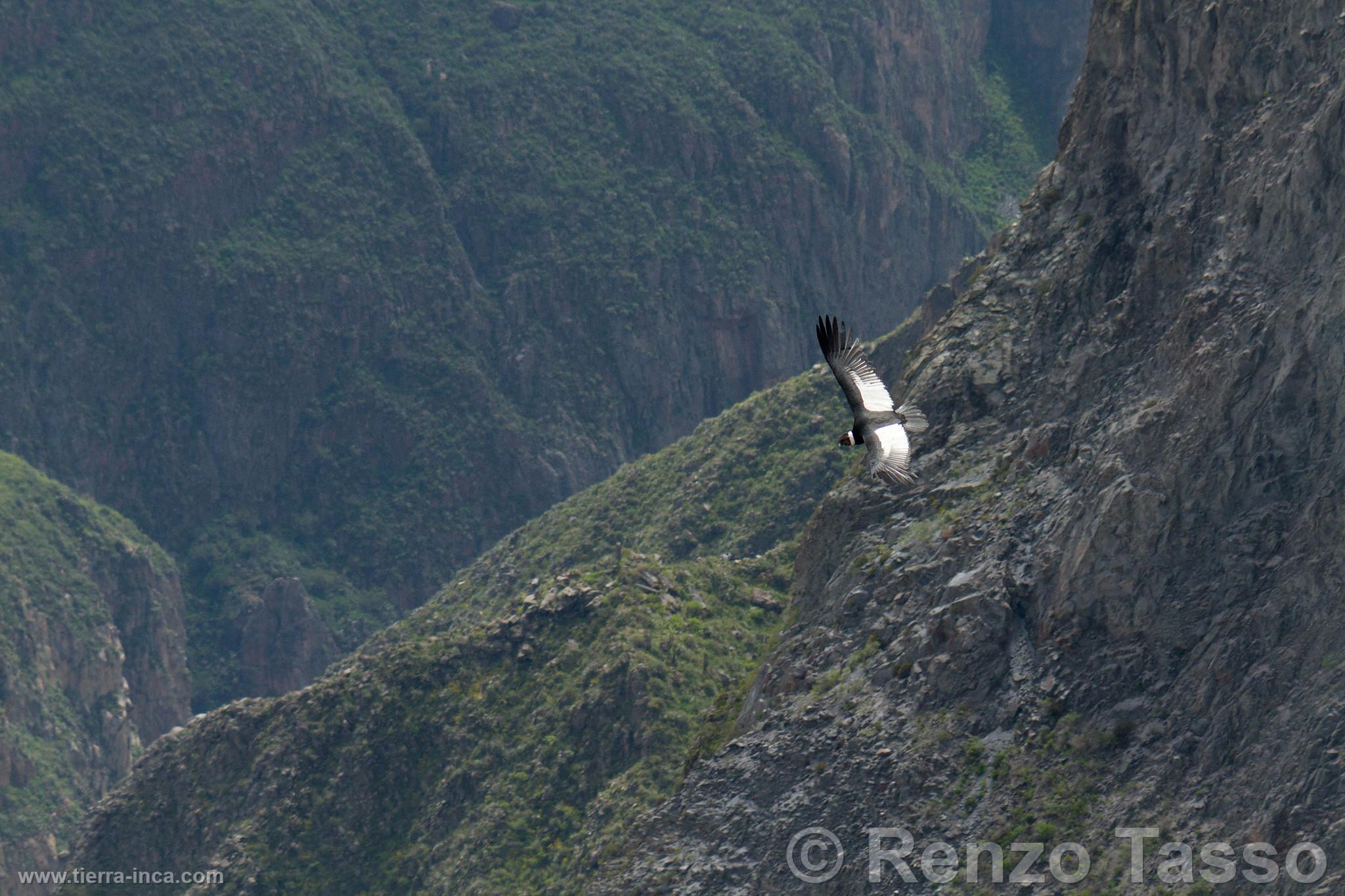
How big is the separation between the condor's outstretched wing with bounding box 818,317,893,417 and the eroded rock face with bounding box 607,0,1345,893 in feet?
56.9

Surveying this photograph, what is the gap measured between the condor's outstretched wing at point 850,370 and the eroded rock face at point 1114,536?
1734cm

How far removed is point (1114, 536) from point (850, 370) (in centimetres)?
1954

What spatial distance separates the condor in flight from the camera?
199 ft

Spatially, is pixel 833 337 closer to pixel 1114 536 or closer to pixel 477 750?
pixel 1114 536

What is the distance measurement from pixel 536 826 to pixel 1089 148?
1486 inches

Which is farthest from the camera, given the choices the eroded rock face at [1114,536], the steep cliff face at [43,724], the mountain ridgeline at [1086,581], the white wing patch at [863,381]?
the steep cliff face at [43,724]

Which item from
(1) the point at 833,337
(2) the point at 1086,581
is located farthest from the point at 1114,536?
(1) the point at 833,337

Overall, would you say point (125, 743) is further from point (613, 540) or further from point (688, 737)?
point (688, 737)

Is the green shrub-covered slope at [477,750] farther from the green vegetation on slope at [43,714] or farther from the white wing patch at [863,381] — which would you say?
the green vegetation on slope at [43,714]

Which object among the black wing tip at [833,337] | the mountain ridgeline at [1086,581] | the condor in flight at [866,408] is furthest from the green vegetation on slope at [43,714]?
the black wing tip at [833,337]

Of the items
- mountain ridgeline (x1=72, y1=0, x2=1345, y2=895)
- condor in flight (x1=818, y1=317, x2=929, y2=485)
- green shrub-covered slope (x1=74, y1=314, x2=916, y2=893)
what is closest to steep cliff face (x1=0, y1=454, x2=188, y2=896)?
green shrub-covered slope (x1=74, y1=314, x2=916, y2=893)

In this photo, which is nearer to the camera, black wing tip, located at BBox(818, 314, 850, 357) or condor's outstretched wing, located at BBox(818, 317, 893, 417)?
black wing tip, located at BBox(818, 314, 850, 357)

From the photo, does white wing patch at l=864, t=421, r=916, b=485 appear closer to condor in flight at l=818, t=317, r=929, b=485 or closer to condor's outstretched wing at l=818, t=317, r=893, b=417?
condor in flight at l=818, t=317, r=929, b=485

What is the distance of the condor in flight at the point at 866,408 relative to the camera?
60625 millimetres
